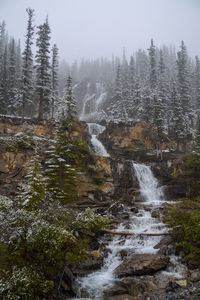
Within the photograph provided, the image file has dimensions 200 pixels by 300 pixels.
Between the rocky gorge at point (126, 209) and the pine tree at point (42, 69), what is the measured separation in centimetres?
499

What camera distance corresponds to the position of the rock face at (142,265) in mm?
10586

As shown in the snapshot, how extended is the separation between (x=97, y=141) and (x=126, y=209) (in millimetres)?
17355

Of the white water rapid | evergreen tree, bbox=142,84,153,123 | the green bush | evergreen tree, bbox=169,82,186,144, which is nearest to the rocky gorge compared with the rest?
the white water rapid

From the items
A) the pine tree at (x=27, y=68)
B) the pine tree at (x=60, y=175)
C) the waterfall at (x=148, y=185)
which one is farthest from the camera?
the pine tree at (x=27, y=68)

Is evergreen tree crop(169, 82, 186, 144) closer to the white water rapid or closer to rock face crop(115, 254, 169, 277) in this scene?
the white water rapid

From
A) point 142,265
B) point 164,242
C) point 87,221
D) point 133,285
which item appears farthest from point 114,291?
point 164,242

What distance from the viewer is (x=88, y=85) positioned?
94438mm

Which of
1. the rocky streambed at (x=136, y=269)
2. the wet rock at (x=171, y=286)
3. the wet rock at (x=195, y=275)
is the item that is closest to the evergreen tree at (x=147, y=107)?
the rocky streambed at (x=136, y=269)

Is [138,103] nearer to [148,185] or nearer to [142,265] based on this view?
[148,185]

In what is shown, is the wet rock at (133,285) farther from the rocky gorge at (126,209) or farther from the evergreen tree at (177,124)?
the evergreen tree at (177,124)

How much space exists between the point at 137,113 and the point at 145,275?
1602 inches

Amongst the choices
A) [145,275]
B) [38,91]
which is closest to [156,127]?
[38,91]

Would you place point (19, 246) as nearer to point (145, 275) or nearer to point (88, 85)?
point (145, 275)

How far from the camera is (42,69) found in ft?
107
